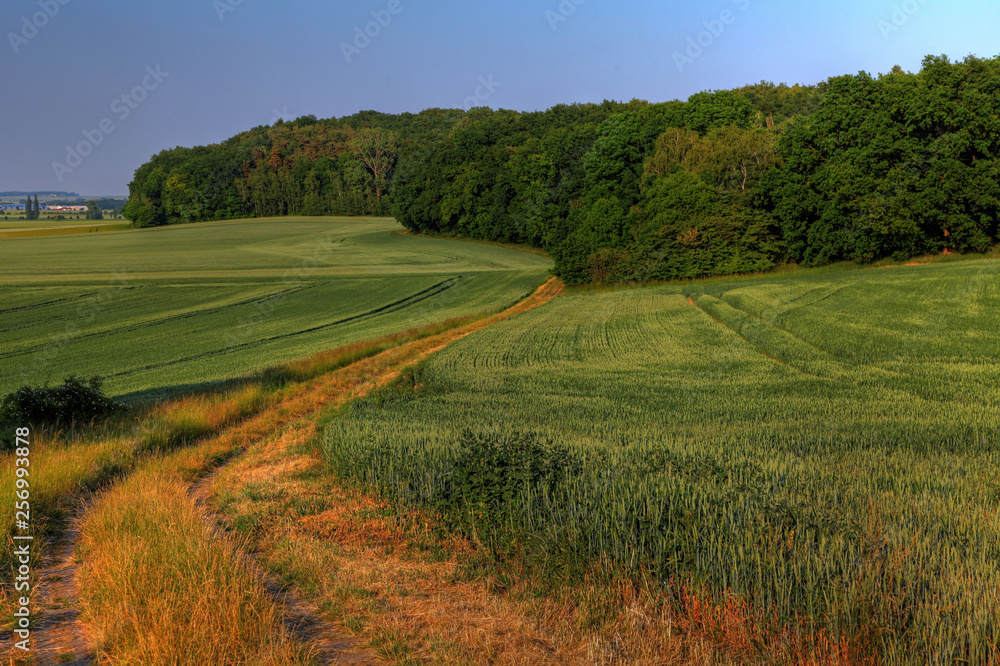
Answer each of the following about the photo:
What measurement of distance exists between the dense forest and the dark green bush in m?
49.2

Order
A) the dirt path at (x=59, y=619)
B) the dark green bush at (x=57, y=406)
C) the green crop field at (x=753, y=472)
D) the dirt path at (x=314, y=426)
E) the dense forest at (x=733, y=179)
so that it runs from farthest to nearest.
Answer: the dense forest at (x=733, y=179) < the dark green bush at (x=57, y=406) < the dirt path at (x=314, y=426) < the dirt path at (x=59, y=619) < the green crop field at (x=753, y=472)

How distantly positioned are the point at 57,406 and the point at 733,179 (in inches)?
2374

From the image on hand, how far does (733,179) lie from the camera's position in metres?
63.2

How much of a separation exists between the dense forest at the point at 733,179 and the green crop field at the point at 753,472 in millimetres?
35888

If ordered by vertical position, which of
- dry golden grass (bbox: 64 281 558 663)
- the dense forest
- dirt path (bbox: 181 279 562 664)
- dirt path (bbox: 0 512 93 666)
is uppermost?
the dense forest

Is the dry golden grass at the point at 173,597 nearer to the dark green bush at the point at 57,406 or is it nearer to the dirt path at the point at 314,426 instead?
the dirt path at the point at 314,426

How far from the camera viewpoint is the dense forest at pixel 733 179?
52188mm

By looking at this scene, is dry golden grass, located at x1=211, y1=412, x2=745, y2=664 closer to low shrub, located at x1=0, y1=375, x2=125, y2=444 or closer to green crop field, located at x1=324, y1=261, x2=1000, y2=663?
green crop field, located at x1=324, y1=261, x2=1000, y2=663

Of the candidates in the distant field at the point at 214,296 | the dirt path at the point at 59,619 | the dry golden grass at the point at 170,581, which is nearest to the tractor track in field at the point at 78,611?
the dirt path at the point at 59,619

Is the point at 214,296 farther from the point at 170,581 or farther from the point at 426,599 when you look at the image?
the point at 426,599

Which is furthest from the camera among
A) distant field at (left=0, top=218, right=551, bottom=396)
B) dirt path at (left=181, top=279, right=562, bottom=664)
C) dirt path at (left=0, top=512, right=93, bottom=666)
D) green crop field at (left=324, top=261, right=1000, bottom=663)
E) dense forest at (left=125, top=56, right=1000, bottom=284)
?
dense forest at (left=125, top=56, right=1000, bottom=284)

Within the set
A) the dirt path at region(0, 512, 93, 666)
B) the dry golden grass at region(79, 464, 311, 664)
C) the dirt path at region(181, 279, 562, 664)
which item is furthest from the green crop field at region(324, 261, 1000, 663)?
the dirt path at region(0, 512, 93, 666)

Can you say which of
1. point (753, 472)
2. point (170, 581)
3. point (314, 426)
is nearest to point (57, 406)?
point (314, 426)

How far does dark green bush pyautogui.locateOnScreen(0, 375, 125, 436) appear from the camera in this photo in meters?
13.5
